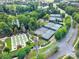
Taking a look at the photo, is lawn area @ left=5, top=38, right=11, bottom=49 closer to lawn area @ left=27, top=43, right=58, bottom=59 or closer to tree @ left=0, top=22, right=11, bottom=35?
tree @ left=0, top=22, right=11, bottom=35

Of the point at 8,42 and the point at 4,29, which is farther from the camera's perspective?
the point at 4,29

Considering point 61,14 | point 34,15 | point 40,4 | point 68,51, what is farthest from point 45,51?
point 40,4

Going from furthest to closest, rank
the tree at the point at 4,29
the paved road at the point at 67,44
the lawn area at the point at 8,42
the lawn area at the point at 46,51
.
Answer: the tree at the point at 4,29 → the lawn area at the point at 8,42 → the paved road at the point at 67,44 → the lawn area at the point at 46,51

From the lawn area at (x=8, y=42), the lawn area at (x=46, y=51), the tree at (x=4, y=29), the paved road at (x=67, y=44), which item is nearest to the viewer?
the lawn area at (x=46, y=51)

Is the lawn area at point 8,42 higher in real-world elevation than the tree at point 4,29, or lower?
lower

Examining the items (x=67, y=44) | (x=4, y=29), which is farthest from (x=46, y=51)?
(x=4, y=29)

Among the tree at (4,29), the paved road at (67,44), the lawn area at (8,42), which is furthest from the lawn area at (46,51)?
the tree at (4,29)

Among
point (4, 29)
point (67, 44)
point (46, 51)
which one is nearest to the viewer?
point (46, 51)

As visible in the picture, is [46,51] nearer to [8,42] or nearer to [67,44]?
[67,44]

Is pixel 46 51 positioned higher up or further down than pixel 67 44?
higher up

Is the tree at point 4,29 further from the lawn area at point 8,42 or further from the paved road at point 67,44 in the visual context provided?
the paved road at point 67,44

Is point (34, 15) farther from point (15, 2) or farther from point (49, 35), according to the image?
point (15, 2)
